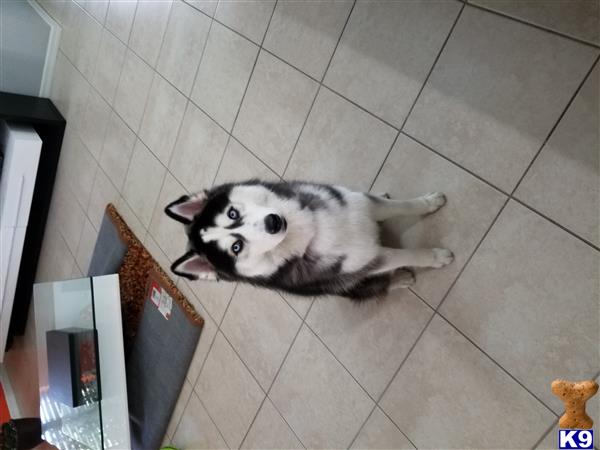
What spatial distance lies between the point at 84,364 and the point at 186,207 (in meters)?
1.89

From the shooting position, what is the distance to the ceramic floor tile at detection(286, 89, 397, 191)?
189 centimetres

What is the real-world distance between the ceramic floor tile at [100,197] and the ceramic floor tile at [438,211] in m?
2.63

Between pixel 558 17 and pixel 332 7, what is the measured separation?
1.04 metres

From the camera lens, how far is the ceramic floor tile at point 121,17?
337cm

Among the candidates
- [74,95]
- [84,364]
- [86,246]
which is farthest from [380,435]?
[74,95]

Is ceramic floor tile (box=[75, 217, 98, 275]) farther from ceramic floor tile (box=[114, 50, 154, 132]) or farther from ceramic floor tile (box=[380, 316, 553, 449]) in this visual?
ceramic floor tile (box=[380, 316, 553, 449])

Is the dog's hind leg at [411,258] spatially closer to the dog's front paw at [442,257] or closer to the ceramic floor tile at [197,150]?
the dog's front paw at [442,257]

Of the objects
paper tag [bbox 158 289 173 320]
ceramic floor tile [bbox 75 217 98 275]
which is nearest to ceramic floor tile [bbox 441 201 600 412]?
paper tag [bbox 158 289 173 320]

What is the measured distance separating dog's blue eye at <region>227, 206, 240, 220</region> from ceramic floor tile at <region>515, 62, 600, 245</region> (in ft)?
3.33

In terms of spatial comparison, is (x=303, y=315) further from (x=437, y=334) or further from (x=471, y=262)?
(x=471, y=262)

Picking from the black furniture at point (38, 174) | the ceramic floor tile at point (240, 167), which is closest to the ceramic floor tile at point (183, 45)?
the ceramic floor tile at point (240, 167)

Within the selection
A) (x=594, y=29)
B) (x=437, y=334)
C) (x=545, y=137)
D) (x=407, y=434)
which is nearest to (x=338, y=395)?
(x=407, y=434)

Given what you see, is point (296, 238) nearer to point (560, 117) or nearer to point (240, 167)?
point (560, 117)

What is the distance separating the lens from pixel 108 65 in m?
3.65
